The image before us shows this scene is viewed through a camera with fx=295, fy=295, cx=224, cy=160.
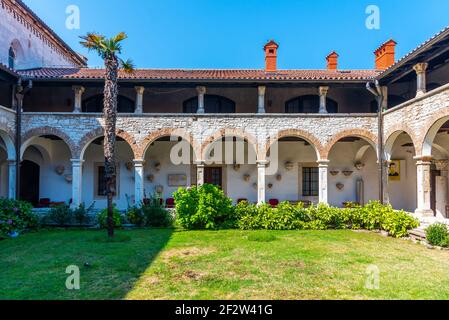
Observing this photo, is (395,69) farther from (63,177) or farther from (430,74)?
(63,177)

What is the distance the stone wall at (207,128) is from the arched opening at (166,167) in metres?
2.39

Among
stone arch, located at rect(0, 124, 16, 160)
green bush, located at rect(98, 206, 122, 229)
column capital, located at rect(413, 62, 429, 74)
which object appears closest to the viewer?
column capital, located at rect(413, 62, 429, 74)

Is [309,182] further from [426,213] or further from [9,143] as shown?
[9,143]

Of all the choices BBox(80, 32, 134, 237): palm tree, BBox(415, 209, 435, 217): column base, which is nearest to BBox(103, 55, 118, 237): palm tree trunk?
BBox(80, 32, 134, 237): palm tree

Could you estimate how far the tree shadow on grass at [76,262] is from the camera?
17.9ft

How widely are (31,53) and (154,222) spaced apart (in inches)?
511

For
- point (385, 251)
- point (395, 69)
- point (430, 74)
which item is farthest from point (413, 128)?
point (385, 251)

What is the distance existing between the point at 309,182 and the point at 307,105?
14.1 feet

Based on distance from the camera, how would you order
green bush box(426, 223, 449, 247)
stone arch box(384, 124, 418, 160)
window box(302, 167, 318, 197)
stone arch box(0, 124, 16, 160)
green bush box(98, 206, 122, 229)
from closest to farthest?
green bush box(426, 223, 449, 247) → stone arch box(384, 124, 418, 160) → green bush box(98, 206, 122, 229) → stone arch box(0, 124, 16, 160) → window box(302, 167, 318, 197)

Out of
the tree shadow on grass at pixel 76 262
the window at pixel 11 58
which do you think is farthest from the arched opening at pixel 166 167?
the window at pixel 11 58

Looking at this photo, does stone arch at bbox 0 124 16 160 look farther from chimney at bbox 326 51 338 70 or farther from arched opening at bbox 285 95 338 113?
chimney at bbox 326 51 338 70

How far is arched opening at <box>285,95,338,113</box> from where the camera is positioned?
52.2ft

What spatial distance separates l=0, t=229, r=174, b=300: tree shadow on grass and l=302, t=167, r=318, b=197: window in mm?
8655

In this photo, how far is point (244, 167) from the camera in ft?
53.8
